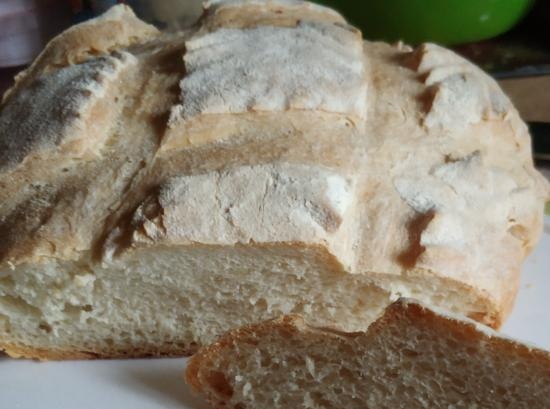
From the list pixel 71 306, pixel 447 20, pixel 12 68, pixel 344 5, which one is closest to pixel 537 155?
pixel 447 20

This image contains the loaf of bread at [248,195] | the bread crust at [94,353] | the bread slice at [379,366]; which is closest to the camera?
the bread slice at [379,366]

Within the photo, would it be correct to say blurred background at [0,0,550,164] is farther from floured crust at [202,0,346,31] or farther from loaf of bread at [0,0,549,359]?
loaf of bread at [0,0,549,359]

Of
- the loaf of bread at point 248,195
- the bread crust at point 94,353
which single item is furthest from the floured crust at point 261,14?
the bread crust at point 94,353

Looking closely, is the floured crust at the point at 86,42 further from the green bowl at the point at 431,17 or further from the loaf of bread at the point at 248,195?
the green bowl at the point at 431,17

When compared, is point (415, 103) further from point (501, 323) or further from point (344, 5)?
point (344, 5)

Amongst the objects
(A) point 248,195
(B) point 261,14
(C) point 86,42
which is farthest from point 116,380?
(B) point 261,14

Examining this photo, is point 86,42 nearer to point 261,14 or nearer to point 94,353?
point 261,14
